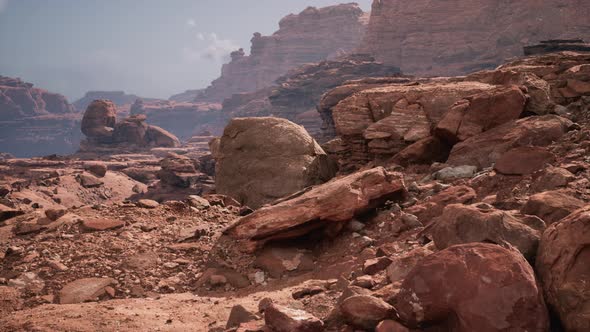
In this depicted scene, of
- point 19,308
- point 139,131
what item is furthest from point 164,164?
point 19,308

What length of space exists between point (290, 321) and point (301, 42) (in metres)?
169

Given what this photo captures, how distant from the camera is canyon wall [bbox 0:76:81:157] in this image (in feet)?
512

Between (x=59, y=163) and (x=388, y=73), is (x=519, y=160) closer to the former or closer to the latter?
(x=59, y=163)

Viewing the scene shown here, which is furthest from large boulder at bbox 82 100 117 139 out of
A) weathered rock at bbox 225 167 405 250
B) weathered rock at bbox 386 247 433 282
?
weathered rock at bbox 386 247 433 282

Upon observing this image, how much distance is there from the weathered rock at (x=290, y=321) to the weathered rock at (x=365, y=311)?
0.25 meters

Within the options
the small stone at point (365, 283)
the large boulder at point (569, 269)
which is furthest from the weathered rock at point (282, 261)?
the large boulder at point (569, 269)

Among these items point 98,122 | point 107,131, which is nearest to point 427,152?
point 107,131

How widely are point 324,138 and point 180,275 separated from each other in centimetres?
5080

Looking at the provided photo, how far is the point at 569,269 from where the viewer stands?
9.79 feet

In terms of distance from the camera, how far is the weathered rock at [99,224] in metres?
7.62

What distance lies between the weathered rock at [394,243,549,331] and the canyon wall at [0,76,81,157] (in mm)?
177838

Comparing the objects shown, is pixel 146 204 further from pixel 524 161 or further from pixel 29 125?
pixel 29 125

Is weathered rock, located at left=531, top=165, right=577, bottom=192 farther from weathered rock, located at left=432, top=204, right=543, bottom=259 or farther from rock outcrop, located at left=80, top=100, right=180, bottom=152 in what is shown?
rock outcrop, located at left=80, top=100, right=180, bottom=152

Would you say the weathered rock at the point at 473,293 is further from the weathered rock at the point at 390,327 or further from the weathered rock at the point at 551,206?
the weathered rock at the point at 551,206
